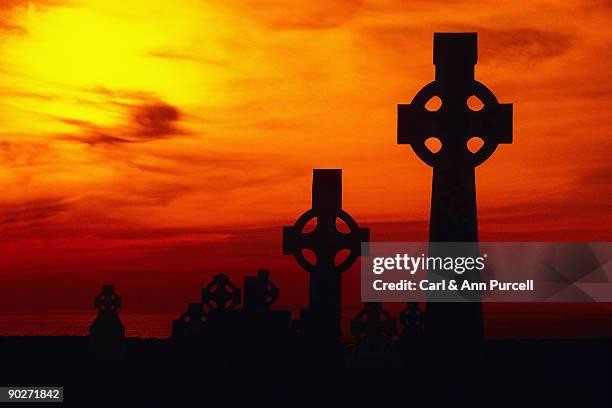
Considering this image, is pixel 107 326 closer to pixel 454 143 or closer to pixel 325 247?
pixel 325 247

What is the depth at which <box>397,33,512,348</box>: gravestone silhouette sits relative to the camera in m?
15.6

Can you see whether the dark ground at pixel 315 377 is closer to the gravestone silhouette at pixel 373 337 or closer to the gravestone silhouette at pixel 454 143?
the gravestone silhouette at pixel 373 337

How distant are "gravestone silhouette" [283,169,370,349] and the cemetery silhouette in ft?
0.08

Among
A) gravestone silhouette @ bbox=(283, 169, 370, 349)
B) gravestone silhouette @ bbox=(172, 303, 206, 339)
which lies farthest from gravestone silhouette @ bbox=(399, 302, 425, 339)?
gravestone silhouette @ bbox=(283, 169, 370, 349)

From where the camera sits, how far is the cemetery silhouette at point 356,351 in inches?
591

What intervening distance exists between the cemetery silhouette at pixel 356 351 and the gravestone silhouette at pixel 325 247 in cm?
2

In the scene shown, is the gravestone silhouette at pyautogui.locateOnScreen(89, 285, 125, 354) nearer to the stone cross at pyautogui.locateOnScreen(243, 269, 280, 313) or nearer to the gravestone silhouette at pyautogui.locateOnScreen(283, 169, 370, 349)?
the stone cross at pyautogui.locateOnScreen(243, 269, 280, 313)

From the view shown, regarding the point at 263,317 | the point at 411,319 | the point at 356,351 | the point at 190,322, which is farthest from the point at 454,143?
the point at 411,319

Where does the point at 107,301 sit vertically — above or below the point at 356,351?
above

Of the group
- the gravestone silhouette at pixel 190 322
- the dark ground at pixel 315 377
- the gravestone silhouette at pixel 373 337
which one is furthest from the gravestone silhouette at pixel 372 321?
the gravestone silhouette at pixel 190 322

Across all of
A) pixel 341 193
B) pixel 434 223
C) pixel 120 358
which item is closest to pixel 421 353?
pixel 434 223

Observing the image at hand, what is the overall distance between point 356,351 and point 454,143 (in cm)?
411

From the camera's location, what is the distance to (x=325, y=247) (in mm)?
19750

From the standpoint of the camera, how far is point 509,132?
51.6 feet
